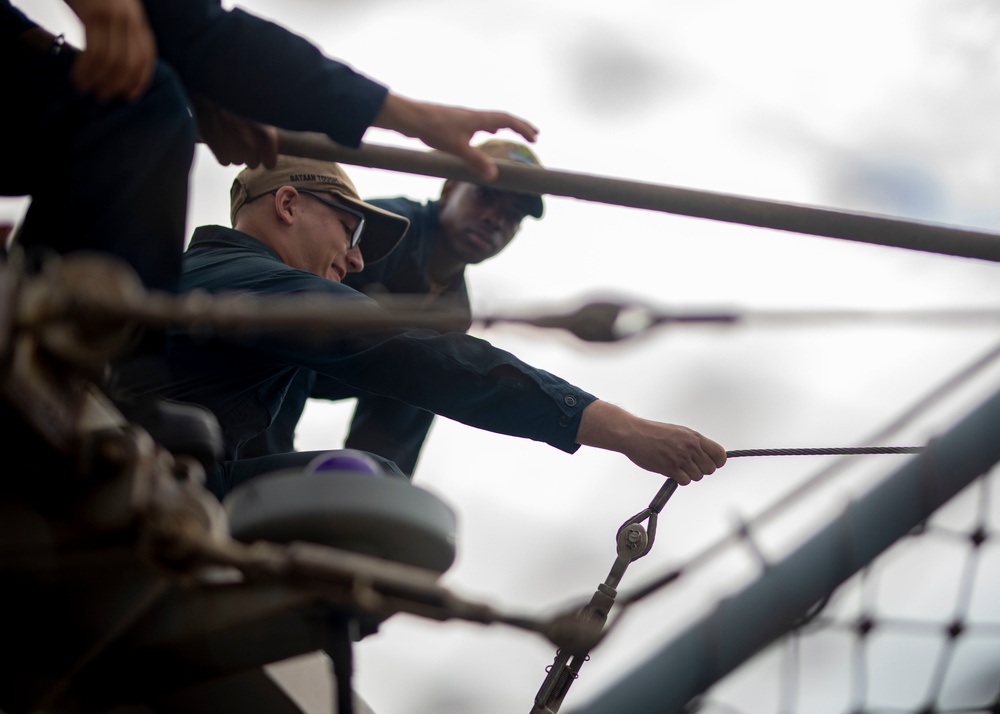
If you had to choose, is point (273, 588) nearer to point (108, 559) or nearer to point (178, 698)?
point (108, 559)

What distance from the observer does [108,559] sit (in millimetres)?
1634

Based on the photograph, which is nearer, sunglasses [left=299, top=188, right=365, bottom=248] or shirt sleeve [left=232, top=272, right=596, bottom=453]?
shirt sleeve [left=232, top=272, right=596, bottom=453]

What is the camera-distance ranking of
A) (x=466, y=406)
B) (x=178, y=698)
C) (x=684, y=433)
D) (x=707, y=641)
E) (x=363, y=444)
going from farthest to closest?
(x=363, y=444) < (x=684, y=433) < (x=466, y=406) < (x=178, y=698) < (x=707, y=641)

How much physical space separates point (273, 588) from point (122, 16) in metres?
0.77

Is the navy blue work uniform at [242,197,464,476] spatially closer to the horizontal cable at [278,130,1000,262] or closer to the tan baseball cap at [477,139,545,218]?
the tan baseball cap at [477,139,545,218]

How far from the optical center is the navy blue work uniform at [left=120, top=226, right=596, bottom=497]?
2361 millimetres

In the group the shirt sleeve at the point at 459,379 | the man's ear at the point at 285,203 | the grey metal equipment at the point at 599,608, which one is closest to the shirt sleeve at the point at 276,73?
the shirt sleeve at the point at 459,379

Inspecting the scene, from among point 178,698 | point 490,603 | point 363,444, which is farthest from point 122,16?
point 363,444

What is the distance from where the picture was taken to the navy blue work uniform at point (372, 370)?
7.75 ft

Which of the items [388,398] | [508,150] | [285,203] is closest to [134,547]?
[285,203]

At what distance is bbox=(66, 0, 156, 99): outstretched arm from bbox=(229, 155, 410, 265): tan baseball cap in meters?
1.48

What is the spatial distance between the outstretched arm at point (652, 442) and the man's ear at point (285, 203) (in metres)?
1.20

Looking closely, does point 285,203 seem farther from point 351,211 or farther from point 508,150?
point 508,150

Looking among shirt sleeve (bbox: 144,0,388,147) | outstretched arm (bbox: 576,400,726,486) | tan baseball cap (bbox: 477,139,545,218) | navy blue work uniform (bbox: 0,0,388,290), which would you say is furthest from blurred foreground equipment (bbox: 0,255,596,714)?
tan baseball cap (bbox: 477,139,545,218)
